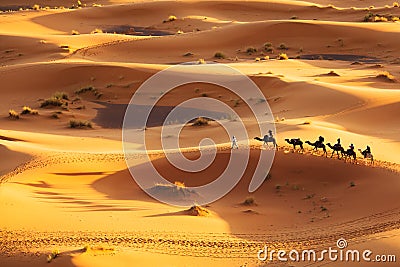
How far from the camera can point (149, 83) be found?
32.3 m

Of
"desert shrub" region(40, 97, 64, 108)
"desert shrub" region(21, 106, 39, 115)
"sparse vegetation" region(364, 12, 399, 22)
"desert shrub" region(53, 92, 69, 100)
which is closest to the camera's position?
"desert shrub" region(21, 106, 39, 115)

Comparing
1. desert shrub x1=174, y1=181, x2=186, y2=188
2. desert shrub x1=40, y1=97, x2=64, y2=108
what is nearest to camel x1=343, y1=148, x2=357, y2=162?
desert shrub x1=174, y1=181, x2=186, y2=188

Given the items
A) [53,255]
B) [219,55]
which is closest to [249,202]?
[53,255]

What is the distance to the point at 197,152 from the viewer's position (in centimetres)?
1931

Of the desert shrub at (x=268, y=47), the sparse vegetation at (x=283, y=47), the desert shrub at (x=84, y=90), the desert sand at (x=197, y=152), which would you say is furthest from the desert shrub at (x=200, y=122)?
the sparse vegetation at (x=283, y=47)

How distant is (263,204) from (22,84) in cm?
1996

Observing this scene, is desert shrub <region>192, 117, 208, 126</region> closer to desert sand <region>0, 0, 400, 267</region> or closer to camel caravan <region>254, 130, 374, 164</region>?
desert sand <region>0, 0, 400, 267</region>

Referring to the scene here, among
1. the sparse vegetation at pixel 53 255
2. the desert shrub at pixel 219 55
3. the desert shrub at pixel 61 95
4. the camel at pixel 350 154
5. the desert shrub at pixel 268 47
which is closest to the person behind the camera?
the sparse vegetation at pixel 53 255

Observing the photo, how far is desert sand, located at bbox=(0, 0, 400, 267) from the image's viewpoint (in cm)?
1284

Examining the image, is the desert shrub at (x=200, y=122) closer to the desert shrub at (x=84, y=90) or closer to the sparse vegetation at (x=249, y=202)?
the desert shrub at (x=84, y=90)

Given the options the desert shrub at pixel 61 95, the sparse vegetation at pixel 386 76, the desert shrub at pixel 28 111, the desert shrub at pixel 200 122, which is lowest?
the desert shrub at pixel 200 122

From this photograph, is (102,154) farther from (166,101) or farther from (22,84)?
(22,84)

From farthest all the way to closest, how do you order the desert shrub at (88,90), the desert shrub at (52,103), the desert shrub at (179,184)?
the desert shrub at (88,90)
the desert shrub at (52,103)
the desert shrub at (179,184)

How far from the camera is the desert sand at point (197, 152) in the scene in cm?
1284
